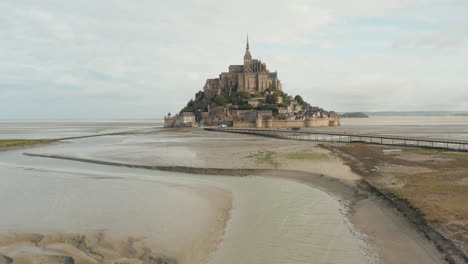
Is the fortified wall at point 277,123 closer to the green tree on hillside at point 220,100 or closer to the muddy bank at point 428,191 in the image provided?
the green tree on hillside at point 220,100

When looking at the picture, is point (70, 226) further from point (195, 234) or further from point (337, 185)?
point (337, 185)

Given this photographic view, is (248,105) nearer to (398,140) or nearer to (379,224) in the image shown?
(398,140)

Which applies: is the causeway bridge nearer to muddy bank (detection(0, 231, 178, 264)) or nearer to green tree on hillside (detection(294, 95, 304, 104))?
muddy bank (detection(0, 231, 178, 264))

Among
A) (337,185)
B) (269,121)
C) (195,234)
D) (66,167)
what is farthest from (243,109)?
(195,234)

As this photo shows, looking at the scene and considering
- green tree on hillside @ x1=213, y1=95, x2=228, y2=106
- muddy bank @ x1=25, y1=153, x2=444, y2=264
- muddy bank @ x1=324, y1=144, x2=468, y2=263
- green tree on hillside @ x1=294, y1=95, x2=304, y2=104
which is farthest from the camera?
green tree on hillside @ x1=294, y1=95, x2=304, y2=104

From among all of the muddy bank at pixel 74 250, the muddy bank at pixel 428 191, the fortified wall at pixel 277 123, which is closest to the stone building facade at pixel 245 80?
the fortified wall at pixel 277 123

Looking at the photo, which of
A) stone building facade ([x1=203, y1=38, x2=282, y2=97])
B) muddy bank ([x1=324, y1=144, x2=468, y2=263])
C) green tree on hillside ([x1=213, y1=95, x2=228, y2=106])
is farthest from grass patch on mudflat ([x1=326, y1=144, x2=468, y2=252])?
stone building facade ([x1=203, y1=38, x2=282, y2=97])
